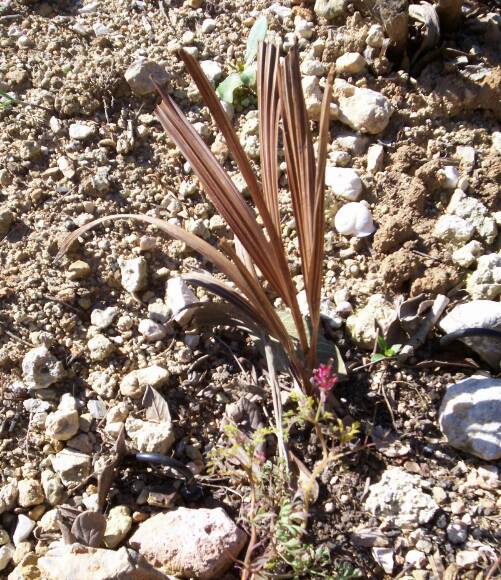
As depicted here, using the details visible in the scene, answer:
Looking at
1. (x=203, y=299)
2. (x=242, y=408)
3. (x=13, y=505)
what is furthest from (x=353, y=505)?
(x=13, y=505)

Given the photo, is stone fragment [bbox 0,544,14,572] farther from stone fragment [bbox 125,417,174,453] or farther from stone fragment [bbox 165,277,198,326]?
stone fragment [bbox 165,277,198,326]

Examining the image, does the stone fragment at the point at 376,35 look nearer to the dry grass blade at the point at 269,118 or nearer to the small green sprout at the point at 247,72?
the small green sprout at the point at 247,72

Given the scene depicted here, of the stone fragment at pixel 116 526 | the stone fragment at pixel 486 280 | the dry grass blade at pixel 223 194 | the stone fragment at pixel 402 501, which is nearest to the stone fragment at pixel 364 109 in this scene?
the stone fragment at pixel 486 280

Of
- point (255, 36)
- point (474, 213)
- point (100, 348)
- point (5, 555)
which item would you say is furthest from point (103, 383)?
point (255, 36)

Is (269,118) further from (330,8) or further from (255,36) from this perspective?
(330,8)

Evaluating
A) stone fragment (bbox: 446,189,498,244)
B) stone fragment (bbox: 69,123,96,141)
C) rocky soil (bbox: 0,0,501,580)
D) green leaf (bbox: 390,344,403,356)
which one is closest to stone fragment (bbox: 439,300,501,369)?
rocky soil (bbox: 0,0,501,580)

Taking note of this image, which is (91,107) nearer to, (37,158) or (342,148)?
(37,158)
